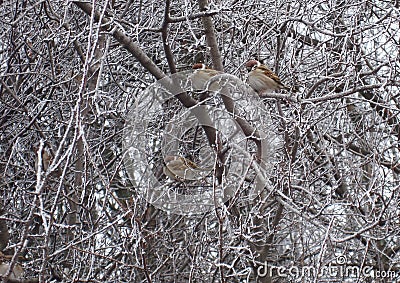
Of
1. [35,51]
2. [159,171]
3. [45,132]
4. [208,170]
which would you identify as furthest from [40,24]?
[208,170]

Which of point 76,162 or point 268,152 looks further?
point 76,162

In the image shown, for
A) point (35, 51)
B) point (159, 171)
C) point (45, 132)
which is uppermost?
point (35, 51)

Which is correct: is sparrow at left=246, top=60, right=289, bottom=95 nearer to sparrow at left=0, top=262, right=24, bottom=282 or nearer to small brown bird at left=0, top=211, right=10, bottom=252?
sparrow at left=0, top=262, right=24, bottom=282

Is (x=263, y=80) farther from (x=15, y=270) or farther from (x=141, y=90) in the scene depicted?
(x=15, y=270)

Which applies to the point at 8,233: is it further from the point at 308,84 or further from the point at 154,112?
the point at 308,84

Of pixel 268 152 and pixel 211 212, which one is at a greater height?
pixel 268 152

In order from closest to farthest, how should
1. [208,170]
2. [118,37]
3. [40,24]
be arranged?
1. [118,37]
2. [208,170]
3. [40,24]

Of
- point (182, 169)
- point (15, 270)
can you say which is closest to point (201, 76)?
point (182, 169)

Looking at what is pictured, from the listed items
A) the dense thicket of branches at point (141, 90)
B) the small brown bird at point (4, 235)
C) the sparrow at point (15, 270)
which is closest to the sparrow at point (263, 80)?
the dense thicket of branches at point (141, 90)
